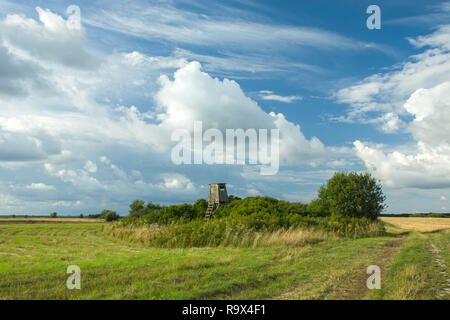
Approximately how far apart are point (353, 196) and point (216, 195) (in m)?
15.8

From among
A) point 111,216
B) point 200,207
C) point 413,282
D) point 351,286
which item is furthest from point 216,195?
point 111,216

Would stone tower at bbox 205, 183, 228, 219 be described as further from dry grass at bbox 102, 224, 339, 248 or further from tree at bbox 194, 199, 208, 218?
dry grass at bbox 102, 224, 339, 248

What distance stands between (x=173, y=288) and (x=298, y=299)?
318 cm

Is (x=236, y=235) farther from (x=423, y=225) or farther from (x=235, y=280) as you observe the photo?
(x=423, y=225)

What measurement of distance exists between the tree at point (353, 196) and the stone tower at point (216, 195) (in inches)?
445

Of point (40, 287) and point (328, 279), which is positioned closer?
point (40, 287)

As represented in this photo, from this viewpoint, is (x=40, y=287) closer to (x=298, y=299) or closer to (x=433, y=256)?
(x=298, y=299)

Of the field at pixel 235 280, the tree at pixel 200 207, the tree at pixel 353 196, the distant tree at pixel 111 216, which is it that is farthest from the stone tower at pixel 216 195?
the distant tree at pixel 111 216

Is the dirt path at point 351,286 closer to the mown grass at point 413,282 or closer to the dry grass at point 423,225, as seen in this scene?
the mown grass at point 413,282

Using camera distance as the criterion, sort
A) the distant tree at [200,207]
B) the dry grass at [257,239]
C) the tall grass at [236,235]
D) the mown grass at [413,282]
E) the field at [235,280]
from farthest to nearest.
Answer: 1. the distant tree at [200,207]
2. the tall grass at [236,235]
3. the dry grass at [257,239]
4. the field at [235,280]
5. the mown grass at [413,282]

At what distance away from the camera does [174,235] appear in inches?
826

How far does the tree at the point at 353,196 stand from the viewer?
35000mm

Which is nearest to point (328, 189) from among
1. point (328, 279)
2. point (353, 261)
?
point (353, 261)
